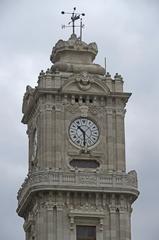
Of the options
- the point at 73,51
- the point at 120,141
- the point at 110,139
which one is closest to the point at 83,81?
the point at 73,51

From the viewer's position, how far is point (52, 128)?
100062mm

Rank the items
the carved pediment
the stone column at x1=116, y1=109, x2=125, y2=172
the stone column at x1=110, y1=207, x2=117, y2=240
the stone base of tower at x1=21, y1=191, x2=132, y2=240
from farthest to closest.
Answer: the carved pediment
the stone column at x1=116, y1=109, x2=125, y2=172
the stone column at x1=110, y1=207, x2=117, y2=240
the stone base of tower at x1=21, y1=191, x2=132, y2=240

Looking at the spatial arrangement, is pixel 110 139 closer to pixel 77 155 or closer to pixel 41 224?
pixel 77 155

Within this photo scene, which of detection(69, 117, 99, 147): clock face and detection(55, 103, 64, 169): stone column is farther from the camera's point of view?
detection(69, 117, 99, 147): clock face

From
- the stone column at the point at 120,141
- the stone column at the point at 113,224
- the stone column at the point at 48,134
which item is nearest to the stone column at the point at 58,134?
the stone column at the point at 48,134

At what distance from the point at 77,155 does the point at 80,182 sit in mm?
2558

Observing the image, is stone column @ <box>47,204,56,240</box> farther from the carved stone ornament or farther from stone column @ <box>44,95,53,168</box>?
the carved stone ornament

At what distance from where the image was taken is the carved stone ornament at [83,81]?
10106cm

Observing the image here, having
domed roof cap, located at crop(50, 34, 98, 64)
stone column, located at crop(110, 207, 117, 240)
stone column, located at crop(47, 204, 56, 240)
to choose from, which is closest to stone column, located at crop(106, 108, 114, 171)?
stone column, located at crop(110, 207, 117, 240)

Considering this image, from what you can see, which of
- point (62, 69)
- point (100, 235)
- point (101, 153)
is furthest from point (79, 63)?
point (100, 235)

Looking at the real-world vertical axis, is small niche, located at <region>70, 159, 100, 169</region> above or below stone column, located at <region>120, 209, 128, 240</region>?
above

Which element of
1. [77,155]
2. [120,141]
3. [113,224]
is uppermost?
[120,141]

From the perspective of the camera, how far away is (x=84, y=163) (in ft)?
327

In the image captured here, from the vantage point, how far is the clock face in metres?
100
